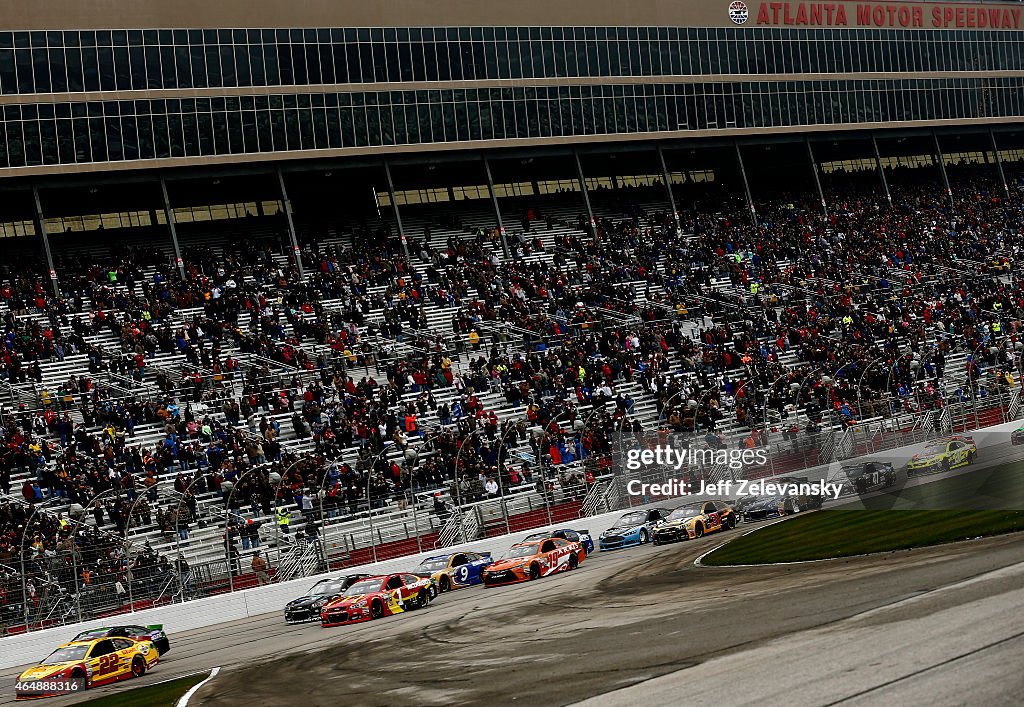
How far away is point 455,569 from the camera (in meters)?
39.7

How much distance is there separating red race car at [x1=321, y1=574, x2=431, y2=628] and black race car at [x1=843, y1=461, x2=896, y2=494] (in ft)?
55.2

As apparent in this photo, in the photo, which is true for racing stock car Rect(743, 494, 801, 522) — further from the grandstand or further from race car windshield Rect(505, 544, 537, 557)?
race car windshield Rect(505, 544, 537, 557)

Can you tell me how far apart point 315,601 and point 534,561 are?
6726mm

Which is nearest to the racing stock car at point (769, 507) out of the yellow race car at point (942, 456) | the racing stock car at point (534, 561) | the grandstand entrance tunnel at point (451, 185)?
the yellow race car at point (942, 456)

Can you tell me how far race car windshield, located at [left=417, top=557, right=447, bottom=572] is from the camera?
3988 centimetres

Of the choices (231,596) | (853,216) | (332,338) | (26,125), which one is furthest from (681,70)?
(231,596)

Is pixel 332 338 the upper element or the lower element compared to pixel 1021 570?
upper

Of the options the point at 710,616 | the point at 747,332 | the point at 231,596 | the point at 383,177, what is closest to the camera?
the point at 710,616

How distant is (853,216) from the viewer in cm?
8081

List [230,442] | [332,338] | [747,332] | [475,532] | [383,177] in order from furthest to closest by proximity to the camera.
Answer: [383,177]
[747,332]
[332,338]
[230,442]
[475,532]

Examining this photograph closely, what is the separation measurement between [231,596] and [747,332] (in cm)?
3186

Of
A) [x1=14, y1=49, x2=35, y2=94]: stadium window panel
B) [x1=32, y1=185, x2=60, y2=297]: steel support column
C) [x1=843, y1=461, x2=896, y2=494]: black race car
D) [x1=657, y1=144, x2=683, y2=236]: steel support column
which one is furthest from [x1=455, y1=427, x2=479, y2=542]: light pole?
[x1=657, y1=144, x2=683, y2=236]: steel support column

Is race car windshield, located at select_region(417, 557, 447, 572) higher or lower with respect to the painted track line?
higher

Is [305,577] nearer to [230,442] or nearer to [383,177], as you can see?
[230,442]
